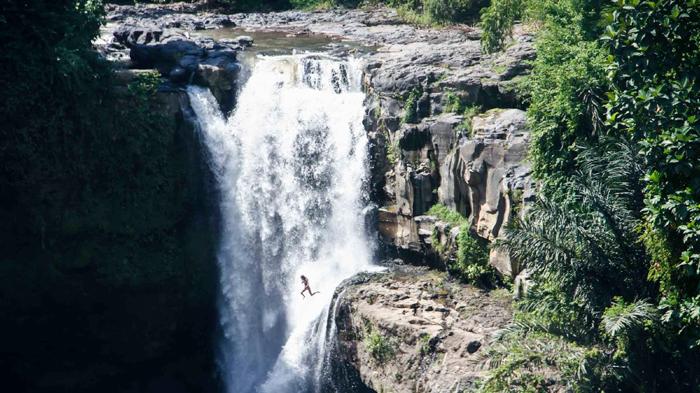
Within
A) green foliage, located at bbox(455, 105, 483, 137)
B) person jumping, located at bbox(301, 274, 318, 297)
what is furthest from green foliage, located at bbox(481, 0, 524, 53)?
person jumping, located at bbox(301, 274, 318, 297)

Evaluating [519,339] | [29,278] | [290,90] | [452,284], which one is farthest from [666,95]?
[29,278]

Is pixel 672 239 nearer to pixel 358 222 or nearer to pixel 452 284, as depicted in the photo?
pixel 452 284

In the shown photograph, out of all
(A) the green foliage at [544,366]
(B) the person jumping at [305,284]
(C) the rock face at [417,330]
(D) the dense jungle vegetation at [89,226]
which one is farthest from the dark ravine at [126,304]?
(A) the green foliage at [544,366]

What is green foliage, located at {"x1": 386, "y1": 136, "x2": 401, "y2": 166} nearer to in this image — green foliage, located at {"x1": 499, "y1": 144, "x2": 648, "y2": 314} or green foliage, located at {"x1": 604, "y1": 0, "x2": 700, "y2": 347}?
green foliage, located at {"x1": 499, "y1": 144, "x2": 648, "y2": 314}

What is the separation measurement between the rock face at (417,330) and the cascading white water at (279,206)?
8.66ft

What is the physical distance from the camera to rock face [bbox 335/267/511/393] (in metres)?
17.5

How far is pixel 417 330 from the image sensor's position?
1841 centimetres

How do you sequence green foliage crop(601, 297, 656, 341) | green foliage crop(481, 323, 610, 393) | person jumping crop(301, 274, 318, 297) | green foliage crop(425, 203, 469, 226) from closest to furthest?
green foliage crop(601, 297, 656, 341)
green foliage crop(481, 323, 610, 393)
green foliage crop(425, 203, 469, 226)
person jumping crop(301, 274, 318, 297)

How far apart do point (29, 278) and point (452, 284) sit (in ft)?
39.5

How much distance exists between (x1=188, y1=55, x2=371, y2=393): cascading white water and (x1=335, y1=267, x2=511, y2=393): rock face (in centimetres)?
264

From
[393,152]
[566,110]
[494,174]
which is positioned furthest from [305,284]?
[566,110]

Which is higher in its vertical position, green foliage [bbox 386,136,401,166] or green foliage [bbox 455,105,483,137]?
green foliage [bbox 455,105,483,137]

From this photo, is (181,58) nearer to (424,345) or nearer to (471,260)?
(471,260)

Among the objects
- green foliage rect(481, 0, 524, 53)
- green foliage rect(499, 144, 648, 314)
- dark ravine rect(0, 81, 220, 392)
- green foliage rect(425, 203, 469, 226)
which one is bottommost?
dark ravine rect(0, 81, 220, 392)
